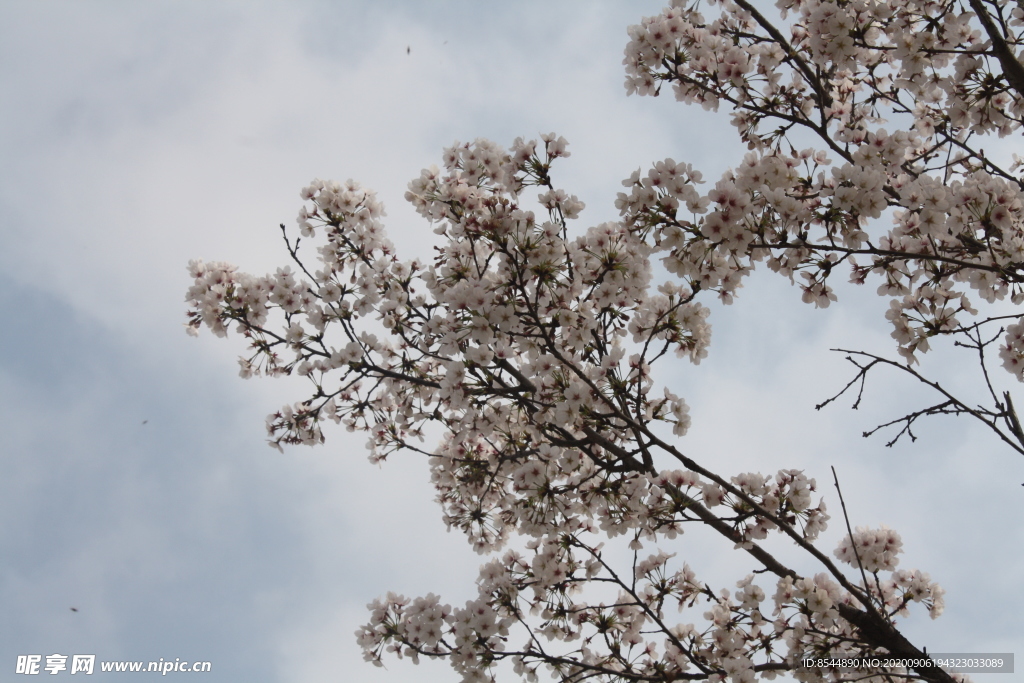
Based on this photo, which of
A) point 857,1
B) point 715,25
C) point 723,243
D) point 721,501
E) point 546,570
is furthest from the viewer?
point 715,25

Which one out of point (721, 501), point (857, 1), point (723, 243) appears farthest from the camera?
point (857, 1)

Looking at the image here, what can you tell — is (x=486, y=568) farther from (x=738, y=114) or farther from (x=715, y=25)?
(x=715, y=25)

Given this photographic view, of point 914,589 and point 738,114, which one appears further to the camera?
point 738,114

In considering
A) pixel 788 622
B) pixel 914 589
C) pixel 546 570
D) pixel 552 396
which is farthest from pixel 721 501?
pixel 914 589

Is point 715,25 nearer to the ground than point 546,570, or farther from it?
farther from it

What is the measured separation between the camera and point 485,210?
582cm

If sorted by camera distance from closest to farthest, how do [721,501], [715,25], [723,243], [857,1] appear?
[723,243] → [721,501] → [857,1] → [715,25]

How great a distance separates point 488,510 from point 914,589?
418 centimetres

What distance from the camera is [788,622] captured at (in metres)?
5.50

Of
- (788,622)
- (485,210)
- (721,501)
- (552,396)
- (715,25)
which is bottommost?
(788,622)

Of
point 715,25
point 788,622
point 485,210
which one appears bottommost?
point 788,622

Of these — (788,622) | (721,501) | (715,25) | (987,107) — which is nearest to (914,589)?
(788,622)

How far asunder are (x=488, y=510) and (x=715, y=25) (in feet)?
18.8

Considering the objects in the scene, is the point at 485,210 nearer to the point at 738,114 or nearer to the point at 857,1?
the point at 738,114
